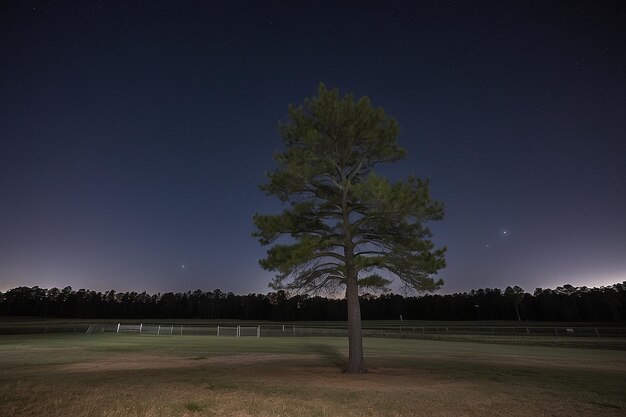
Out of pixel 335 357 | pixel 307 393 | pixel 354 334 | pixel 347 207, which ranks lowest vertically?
pixel 335 357

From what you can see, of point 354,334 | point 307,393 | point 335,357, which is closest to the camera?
point 307,393

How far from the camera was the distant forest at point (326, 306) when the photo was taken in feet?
391

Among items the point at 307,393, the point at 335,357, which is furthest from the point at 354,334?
the point at 335,357

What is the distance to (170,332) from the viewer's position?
138ft

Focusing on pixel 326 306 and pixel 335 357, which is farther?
pixel 326 306

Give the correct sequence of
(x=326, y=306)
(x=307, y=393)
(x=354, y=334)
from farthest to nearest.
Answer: (x=326, y=306) → (x=354, y=334) → (x=307, y=393)

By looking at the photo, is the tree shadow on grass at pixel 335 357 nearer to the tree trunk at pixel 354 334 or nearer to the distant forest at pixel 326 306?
the tree trunk at pixel 354 334

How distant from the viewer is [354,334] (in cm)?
1341

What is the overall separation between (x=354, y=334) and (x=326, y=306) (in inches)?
5130

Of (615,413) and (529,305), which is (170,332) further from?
(529,305)

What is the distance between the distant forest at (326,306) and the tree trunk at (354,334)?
99413 mm

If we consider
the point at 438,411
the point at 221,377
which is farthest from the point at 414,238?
the point at 221,377

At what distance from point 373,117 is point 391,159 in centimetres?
220

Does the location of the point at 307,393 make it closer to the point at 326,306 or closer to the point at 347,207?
the point at 347,207
